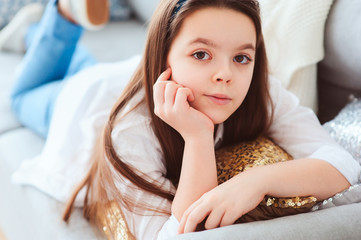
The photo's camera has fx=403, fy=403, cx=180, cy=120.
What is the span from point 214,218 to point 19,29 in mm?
1515

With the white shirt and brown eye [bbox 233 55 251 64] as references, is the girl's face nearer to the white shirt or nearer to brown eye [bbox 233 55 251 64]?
brown eye [bbox 233 55 251 64]

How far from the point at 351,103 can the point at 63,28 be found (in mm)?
957

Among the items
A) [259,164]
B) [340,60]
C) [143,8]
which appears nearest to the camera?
[259,164]

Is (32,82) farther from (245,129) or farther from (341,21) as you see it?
(341,21)

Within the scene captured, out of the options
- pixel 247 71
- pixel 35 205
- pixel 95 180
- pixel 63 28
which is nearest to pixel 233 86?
pixel 247 71

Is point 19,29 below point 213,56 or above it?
below

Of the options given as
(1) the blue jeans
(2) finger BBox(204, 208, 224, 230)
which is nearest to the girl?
(2) finger BBox(204, 208, 224, 230)

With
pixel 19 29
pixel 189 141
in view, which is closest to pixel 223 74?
Result: pixel 189 141

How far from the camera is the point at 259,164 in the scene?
81cm

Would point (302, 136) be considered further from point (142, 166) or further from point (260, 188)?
point (142, 166)

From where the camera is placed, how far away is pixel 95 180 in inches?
37.8

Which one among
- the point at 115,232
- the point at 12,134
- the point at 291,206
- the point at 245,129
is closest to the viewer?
the point at 291,206

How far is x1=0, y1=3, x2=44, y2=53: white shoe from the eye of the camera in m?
1.85

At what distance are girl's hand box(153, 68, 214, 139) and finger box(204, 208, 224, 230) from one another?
159mm
